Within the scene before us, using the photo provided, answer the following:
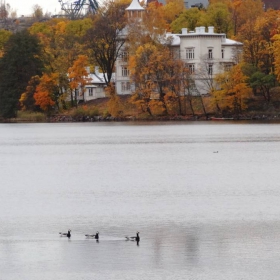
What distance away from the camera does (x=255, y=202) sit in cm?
3544

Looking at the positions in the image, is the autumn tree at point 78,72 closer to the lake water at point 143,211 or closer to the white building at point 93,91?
the white building at point 93,91

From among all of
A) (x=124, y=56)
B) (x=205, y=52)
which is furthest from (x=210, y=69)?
(x=124, y=56)

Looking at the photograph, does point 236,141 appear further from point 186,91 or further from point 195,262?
point 195,262

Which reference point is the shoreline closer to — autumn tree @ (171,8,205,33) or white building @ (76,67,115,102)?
white building @ (76,67,115,102)

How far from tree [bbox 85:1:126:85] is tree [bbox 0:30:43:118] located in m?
7.09

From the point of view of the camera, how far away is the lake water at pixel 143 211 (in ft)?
81.4

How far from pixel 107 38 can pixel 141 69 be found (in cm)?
1115

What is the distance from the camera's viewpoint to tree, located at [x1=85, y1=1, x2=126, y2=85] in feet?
363

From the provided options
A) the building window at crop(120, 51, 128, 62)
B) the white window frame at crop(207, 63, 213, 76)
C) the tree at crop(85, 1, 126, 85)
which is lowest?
the white window frame at crop(207, 63, 213, 76)

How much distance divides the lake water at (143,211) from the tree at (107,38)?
44.8 m

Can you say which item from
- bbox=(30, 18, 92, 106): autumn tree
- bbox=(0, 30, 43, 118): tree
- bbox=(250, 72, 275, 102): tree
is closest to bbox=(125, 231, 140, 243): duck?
bbox=(250, 72, 275, 102): tree

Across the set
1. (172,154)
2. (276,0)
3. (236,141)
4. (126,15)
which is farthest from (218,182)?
(276,0)

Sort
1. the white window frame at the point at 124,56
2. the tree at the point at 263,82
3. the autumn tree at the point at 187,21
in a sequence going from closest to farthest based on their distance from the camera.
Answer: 1. the tree at the point at 263,82
2. the white window frame at the point at 124,56
3. the autumn tree at the point at 187,21

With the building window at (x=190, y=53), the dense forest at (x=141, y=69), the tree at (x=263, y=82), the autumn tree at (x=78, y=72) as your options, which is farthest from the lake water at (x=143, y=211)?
the autumn tree at (x=78, y=72)
